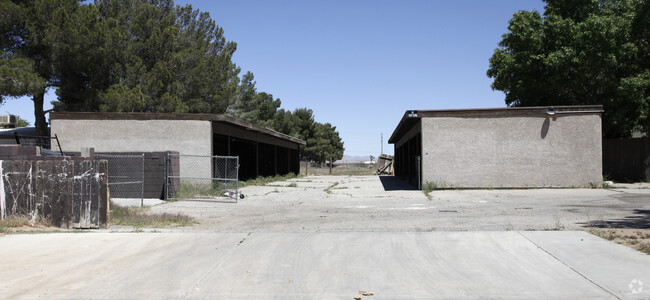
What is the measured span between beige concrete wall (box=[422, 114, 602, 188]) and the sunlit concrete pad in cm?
1233

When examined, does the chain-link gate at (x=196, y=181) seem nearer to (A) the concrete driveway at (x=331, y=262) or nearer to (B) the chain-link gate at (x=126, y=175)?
(B) the chain-link gate at (x=126, y=175)

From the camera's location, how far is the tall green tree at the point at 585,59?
24.4 m

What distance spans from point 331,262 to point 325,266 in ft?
0.73

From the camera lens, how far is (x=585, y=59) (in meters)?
24.9

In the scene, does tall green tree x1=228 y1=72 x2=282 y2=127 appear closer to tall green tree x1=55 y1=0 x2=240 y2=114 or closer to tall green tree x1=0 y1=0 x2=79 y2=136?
tall green tree x1=55 y1=0 x2=240 y2=114

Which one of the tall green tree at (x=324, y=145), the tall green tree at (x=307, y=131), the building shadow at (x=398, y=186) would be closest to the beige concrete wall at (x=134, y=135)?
the building shadow at (x=398, y=186)

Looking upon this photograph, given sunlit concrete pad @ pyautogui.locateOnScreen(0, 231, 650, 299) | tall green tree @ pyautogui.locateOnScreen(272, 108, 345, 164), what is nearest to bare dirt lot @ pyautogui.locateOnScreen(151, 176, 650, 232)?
sunlit concrete pad @ pyautogui.locateOnScreen(0, 231, 650, 299)

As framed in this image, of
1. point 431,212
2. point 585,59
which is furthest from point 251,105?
point 431,212

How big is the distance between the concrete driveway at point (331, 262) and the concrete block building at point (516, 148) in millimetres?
9439

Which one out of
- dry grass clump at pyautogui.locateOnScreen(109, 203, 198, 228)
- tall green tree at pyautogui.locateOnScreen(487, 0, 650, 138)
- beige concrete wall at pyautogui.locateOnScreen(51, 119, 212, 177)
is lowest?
dry grass clump at pyautogui.locateOnScreen(109, 203, 198, 228)

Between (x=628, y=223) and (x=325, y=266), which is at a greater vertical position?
(x=628, y=223)

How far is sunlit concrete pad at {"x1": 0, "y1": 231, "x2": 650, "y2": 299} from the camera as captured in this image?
19.7 feet

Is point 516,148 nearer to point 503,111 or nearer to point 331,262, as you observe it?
point 503,111

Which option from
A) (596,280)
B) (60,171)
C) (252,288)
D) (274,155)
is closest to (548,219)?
(596,280)
